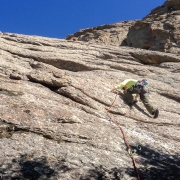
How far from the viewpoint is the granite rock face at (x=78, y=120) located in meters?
8.01

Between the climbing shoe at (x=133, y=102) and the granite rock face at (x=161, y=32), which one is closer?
the climbing shoe at (x=133, y=102)

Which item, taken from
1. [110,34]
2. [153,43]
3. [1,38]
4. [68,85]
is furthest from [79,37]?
[68,85]

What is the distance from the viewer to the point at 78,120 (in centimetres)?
1041

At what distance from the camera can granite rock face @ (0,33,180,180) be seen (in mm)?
8008

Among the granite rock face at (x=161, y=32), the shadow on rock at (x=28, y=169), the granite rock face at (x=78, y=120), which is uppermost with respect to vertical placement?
the granite rock face at (x=161, y=32)

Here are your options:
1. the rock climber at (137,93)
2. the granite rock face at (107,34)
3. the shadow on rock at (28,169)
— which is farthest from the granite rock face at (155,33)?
the shadow on rock at (28,169)

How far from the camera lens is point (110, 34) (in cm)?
3959

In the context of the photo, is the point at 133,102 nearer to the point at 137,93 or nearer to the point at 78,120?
the point at 137,93

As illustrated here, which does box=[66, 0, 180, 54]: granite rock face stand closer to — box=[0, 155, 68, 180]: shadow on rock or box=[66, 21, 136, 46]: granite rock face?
box=[66, 21, 136, 46]: granite rock face

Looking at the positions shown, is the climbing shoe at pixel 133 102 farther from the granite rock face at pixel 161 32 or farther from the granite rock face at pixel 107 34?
the granite rock face at pixel 107 34

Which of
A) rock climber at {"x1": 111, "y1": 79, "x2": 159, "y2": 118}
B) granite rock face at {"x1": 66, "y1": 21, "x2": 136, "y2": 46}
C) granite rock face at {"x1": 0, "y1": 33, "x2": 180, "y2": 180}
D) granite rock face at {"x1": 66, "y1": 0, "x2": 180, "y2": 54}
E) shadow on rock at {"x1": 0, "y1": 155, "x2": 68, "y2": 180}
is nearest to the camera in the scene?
shadow on rock at {"x1": 0, "y1": 155, "x2": 68, "y2": 180}

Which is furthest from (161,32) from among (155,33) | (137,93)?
(137,93)

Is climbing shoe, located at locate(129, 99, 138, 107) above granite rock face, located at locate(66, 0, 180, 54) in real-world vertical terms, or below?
below

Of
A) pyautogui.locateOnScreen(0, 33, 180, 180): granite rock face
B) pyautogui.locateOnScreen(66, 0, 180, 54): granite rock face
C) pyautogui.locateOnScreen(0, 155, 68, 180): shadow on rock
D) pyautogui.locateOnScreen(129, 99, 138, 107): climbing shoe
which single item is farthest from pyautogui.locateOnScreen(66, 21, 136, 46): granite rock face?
pyautogui.locateOnScreen(0, 155, 68, 180): shadow on rock
